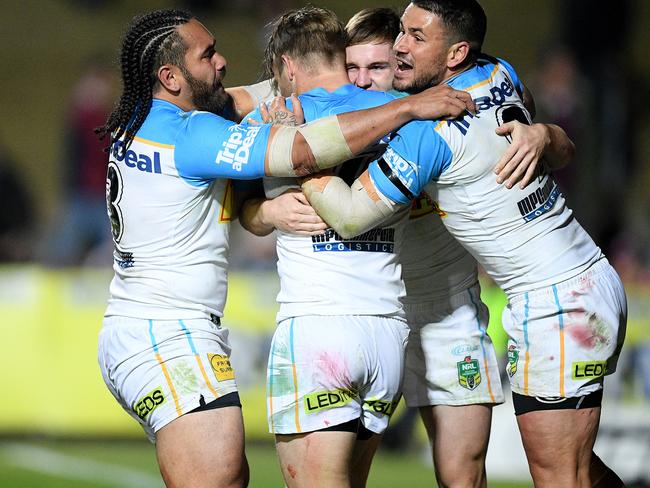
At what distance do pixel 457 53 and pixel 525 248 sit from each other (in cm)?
84

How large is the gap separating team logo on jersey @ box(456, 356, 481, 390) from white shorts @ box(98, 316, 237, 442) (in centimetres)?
107

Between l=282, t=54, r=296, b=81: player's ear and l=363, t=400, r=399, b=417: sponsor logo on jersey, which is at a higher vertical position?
l=282, t=54, r=296, b=81: player's ear

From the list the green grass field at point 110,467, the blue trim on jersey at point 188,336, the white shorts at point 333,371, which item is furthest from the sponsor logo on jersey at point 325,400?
the green grass field at point 110,467

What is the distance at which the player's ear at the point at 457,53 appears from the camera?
4.61 meters

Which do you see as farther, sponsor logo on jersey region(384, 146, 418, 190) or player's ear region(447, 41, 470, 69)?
player's ear region(447, 41, 470, 69)

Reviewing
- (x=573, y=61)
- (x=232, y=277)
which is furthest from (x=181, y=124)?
(x=573, y=61)

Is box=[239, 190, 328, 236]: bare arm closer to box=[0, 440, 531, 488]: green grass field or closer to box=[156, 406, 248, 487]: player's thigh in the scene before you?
box=[156, 406, 248, 487]: player's thigh

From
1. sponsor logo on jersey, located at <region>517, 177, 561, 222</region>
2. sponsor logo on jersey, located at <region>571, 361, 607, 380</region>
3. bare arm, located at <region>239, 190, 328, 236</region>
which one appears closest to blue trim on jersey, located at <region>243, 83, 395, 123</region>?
bare arm, located at <region>239, 190, 328, 236</region>

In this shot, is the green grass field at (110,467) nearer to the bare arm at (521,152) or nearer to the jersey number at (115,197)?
the jersey number at (115,197)

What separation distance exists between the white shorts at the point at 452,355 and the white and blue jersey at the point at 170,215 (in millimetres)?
954

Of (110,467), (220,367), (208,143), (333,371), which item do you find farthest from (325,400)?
(110,467)

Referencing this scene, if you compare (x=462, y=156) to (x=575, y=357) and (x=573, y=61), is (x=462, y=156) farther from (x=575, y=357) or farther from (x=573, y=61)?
(x=573, y=61)

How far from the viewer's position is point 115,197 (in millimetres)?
4691

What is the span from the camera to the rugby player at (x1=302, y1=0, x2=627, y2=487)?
4.50 m
